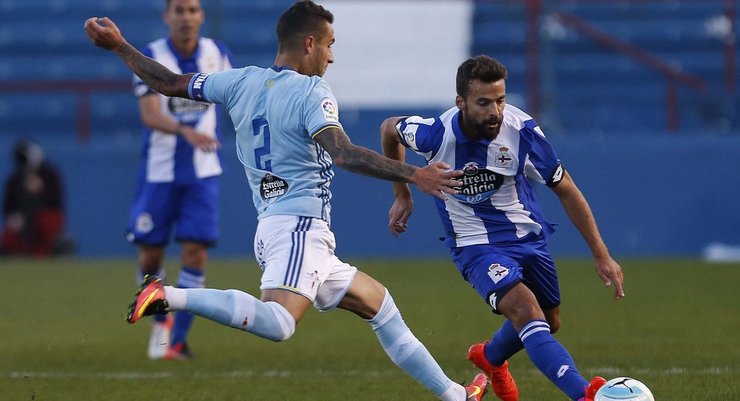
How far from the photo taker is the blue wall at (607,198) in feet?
53.2

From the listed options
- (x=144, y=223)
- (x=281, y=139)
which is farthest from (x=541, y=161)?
(x=144, y=223)

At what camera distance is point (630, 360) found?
25.8 ft

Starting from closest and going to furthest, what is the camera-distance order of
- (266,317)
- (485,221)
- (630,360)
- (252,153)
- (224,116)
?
1. (266,317)
2. (252,153)
3. (485,221)
4. (630,360)
5. (224,116)

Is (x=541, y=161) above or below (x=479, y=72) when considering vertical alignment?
below

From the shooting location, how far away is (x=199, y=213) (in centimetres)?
884

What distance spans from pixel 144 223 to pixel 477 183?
3278mm

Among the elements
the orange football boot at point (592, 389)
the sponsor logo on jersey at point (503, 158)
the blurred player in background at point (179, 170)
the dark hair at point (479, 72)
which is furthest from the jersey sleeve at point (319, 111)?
the blurred player in background at point (179, 170)

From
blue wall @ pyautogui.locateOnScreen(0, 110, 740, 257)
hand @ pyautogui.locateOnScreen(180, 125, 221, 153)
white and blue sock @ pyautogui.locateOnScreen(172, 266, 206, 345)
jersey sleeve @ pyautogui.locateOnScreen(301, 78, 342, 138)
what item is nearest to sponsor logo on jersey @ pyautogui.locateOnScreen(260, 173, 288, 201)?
jersey sleeve @ pyautogui.locateOnScreen(301, 78, 342, 138)

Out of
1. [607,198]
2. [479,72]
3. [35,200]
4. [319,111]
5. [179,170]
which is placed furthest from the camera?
[35,200]

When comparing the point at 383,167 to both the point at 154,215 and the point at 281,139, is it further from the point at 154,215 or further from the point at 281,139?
the point at 154,215

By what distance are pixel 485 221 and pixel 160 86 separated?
170 centimetres

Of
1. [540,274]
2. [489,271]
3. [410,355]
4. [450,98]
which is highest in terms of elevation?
[489,271]

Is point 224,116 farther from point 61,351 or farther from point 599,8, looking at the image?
point 61,351

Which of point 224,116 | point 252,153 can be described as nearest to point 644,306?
point 252,153
